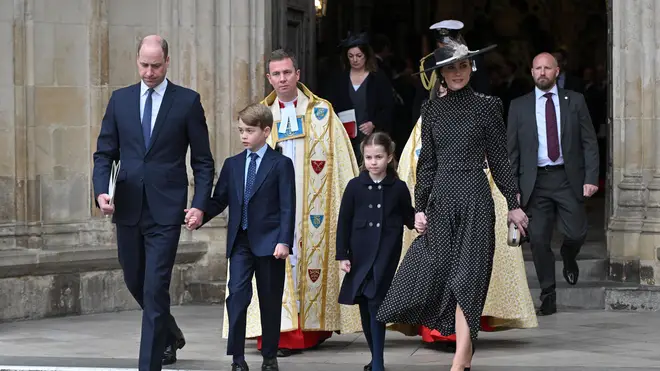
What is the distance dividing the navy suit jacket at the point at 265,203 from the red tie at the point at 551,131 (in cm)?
318

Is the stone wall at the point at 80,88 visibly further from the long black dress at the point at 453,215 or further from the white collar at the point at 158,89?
the long black dress at the point at 453,215

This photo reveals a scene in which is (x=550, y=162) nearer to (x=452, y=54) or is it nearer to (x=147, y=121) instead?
(x=452, y=54)

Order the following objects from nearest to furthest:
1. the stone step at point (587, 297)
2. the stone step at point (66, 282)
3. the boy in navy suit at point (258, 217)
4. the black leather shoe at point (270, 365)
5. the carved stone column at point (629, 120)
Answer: the boy in navy suit at point (258, 217) → the black leather shoe at point (270, 365) → the stone step at point (66, 282) → the stone step at point (587, 297) → the carved stone column at point (629, 120)

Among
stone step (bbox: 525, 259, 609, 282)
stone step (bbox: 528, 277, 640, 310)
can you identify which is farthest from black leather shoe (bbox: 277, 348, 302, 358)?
stone step (bbox: 525, 259, 609, 282)

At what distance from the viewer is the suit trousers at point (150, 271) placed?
8695 millimetres

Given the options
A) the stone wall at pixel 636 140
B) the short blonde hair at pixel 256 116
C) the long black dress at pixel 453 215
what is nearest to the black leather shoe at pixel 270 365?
the long black dress at pixel 453 215

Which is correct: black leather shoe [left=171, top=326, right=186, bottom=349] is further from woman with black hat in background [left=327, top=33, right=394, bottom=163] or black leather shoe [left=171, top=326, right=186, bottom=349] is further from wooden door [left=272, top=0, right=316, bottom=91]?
wooden door [left=272, top=0, right=316, bottom=91]

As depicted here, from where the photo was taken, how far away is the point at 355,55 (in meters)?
12.3

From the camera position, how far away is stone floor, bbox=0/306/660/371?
9.48m

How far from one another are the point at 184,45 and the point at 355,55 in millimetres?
1321

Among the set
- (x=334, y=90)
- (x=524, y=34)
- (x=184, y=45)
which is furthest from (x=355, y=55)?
(x=524, y=34)

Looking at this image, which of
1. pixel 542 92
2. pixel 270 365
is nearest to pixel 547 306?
pixel 542 92

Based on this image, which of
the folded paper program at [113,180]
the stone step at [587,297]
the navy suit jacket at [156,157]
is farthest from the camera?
the stone step at [587,297]

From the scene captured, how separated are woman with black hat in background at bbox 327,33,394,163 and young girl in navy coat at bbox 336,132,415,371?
9.25 ft
